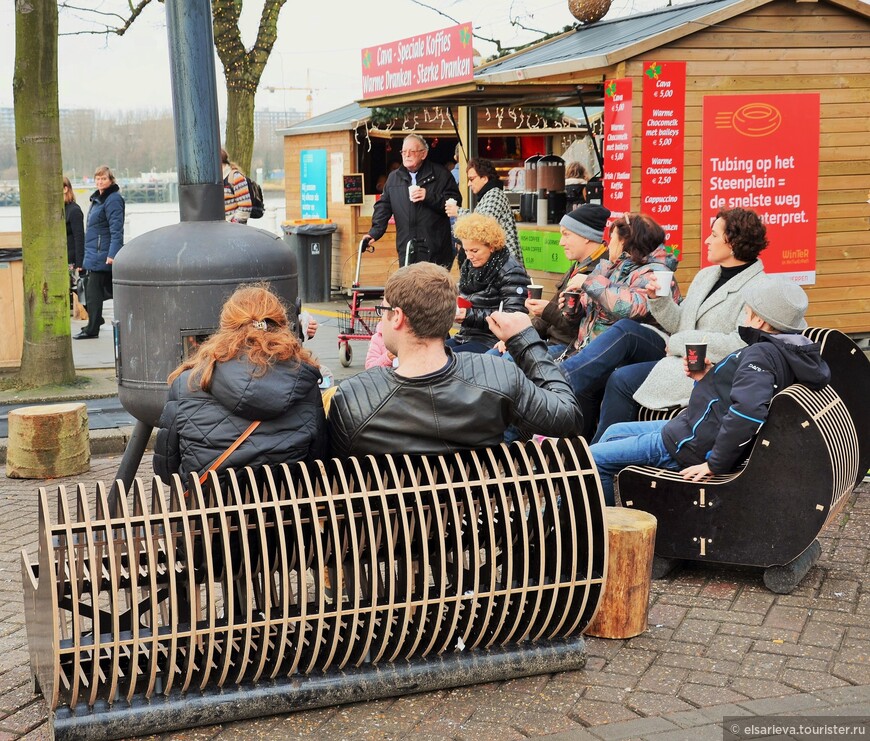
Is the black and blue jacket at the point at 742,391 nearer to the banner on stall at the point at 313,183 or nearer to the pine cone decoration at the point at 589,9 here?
the pine cone decoration at the point at 589,9

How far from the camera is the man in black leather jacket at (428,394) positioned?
153 inches

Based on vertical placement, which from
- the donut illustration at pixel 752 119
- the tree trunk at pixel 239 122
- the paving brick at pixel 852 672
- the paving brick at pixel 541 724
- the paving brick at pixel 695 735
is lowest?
the paving brick at pixel 852 672


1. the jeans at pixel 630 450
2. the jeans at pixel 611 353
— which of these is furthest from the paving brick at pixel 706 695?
the jeans at pixel 611 353

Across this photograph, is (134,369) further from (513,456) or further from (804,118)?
(804,118)

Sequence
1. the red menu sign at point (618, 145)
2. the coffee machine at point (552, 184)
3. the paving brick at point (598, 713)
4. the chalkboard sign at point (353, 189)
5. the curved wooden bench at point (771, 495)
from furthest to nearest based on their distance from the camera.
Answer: the chalkboard sign at point (353, 189)
the coffee machine at point (552, 184)
the red menu sign at point (618, 145)
the curved wooden bench at point (771, 495)
the paving brick at point (598, 713)

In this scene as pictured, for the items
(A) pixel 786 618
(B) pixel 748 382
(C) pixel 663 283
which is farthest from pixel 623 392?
(A) pixel 786 618

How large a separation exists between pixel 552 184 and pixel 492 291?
403 centimetres

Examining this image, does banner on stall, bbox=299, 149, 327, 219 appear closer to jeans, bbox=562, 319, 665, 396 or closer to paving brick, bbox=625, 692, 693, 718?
jeans, bbox=562, 319, 665, 396

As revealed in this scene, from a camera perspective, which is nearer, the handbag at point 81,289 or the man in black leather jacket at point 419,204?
the man in black leather jacket at point 419,204

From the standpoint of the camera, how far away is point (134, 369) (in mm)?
5547

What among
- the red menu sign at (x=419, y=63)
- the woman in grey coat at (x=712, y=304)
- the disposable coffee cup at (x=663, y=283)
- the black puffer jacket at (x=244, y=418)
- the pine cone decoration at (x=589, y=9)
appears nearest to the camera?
the black puffer jacket at (x=244, y=418)

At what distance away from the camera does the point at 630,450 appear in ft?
17.5

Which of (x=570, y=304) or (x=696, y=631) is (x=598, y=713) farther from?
(x=570, y=304)

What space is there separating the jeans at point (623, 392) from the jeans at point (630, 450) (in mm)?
568
